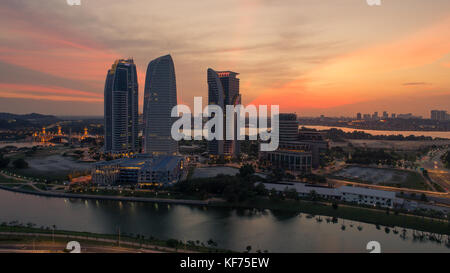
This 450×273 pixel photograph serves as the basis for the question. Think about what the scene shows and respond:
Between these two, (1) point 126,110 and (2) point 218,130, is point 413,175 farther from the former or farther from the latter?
(1) point 126,110

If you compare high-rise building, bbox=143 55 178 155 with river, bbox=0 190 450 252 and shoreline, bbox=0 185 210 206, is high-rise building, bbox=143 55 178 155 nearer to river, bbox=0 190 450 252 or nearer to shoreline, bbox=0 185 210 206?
shoreline, bbox=0 185 210 206

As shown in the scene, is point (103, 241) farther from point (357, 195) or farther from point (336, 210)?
point (357, 195)

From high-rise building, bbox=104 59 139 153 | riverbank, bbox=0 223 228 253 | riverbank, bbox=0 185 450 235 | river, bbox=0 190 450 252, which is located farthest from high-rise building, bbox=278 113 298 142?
riverbank, bbox=0 223 228 253

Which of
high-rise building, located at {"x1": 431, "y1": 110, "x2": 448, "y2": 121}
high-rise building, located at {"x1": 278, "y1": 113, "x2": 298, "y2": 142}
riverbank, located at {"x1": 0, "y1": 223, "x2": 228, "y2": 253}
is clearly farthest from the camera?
high-rise building, located at {"x1": 431, "y1": 110, "x2": 448, "y2": 121}

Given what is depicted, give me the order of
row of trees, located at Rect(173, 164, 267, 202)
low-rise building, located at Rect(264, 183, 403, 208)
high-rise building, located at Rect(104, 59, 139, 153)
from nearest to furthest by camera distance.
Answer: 1. low-rise building, located at Rect(264, 183, 403, 208)
2. row of trees, located at Rect(173, 164, 267, 202)
3. high-rise building, located at Rect(104, 59, 139, 153)

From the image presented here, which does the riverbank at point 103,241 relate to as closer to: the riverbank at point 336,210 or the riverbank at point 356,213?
the riverbank at point 336,210
